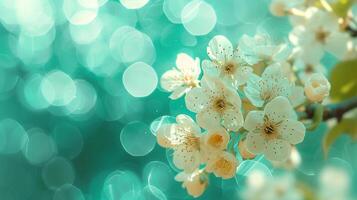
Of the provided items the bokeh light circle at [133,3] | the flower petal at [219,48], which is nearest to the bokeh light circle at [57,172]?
the bokeh light circle at [133,3]

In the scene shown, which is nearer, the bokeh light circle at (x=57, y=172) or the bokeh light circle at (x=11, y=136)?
the bokeh light circle at (x=57, y=172)

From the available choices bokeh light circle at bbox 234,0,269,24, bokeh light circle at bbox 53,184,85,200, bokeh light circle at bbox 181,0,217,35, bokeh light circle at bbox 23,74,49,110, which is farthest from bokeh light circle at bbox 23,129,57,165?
bokeh light circle at bbox 234,0,269,24

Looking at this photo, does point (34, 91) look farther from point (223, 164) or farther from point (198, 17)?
point (223, 164)

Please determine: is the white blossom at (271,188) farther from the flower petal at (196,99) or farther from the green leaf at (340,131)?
the flower petal at (196,99)

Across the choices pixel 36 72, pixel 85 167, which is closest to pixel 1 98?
pixel 36 72

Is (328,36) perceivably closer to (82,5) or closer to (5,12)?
(82,5)
